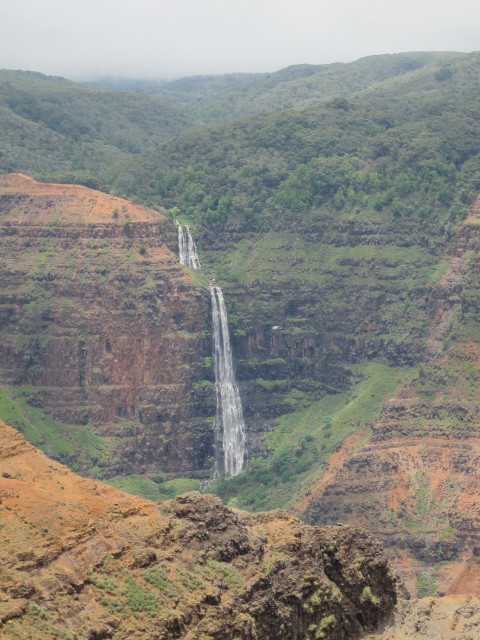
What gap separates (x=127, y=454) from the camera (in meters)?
98.5

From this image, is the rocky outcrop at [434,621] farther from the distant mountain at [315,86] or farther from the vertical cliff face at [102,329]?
the distant mountain at [315,86]

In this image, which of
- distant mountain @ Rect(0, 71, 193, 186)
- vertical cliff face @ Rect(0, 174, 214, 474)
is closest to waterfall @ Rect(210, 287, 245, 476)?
vertical cliff face @ Rect(0, 174, 214, 474)

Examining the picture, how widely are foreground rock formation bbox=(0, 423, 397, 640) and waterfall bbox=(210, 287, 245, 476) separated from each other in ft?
172

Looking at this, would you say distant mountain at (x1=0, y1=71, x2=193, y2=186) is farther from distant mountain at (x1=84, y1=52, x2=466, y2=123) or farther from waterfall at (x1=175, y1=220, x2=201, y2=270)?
distant mountain at (x1=84, y1=52, x2=466, y2=123)

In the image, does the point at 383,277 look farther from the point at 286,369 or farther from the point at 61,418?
the point at 61,418

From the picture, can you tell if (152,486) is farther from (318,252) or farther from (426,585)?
(426,585)

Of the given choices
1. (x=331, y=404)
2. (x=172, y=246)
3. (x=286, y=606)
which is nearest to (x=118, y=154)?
(x=172, y=246)

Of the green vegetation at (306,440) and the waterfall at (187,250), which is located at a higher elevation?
the waterfall at (187,250)

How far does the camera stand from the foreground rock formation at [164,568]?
40.5m

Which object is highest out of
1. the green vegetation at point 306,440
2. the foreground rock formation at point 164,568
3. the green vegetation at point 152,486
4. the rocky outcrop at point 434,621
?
the foreground rock formation at point 164,568

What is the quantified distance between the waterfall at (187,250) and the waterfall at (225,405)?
3712mm

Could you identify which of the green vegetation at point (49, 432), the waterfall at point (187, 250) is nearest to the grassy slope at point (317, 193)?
the waterfall at point (187, 250)

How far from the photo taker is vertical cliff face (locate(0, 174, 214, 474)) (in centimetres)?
A: 9919

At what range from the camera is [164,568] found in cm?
4341
